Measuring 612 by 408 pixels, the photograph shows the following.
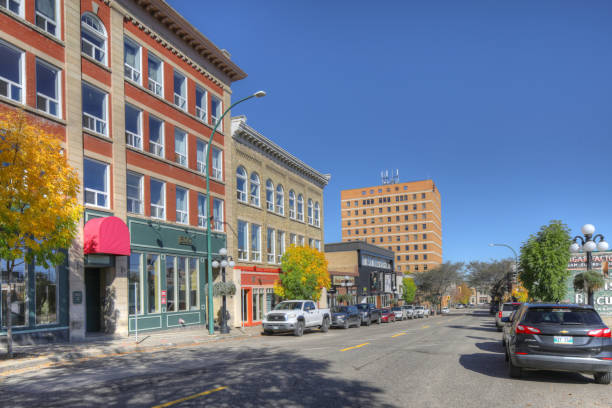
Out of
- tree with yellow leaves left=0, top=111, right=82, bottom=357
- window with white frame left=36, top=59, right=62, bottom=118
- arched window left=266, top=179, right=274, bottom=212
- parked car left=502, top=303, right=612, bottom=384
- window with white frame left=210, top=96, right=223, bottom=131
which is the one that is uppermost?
window with white frame left=210, top=96, right=223, bottom=131

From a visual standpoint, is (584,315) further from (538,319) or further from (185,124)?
(185,124)

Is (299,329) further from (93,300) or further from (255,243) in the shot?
(255,243)

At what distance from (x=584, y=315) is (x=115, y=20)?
73.1 feet

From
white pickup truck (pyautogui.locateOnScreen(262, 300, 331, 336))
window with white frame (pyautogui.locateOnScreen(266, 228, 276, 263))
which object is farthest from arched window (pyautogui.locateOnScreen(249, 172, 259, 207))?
white pickup truck (pyautogui.locateOnScreen(262, 300, 331, 336))

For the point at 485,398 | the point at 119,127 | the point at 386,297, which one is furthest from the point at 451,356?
the point at 386,297

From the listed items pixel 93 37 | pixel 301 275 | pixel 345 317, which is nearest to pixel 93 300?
pixel 93 37

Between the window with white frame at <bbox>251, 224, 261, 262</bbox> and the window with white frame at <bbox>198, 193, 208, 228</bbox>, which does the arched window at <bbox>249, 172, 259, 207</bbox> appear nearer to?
the window with white frame at <bbox>251, 224, 261, 262</bbox>

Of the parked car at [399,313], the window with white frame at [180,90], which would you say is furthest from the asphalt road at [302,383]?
the parked car at [399,313]

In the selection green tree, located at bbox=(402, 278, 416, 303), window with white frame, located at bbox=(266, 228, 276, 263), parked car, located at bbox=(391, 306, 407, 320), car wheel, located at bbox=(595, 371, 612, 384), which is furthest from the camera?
green tree, located at bbox=(402, 278, 416, 303)

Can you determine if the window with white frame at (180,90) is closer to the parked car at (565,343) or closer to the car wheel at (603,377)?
the parked car at (565,343)

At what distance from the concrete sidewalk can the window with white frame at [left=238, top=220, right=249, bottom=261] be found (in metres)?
9.74

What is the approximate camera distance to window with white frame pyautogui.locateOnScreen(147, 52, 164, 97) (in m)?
26.5

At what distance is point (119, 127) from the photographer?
23.2 metres

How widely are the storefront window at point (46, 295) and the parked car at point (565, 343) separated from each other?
613 inches
